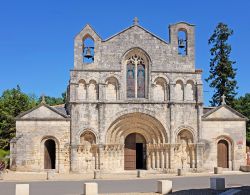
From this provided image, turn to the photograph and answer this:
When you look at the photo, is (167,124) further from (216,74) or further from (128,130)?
(216,74)

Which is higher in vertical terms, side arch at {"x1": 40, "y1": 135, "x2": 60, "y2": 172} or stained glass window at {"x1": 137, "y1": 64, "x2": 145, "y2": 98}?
stained glass window at {"x1": 137, "y1": 64, "x2": 145, "y2": 98}

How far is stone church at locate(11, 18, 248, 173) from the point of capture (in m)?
31.2

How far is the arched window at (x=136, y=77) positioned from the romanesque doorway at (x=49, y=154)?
6.92 meters

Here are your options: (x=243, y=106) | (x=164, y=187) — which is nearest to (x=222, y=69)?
(x=243, y=106)

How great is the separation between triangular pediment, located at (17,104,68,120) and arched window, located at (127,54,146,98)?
5541 mm

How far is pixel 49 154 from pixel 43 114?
304 centimetres

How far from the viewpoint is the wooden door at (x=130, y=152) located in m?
33.1

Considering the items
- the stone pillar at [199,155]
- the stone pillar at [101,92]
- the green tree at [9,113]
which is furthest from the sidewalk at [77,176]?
the green tree at [9,113]

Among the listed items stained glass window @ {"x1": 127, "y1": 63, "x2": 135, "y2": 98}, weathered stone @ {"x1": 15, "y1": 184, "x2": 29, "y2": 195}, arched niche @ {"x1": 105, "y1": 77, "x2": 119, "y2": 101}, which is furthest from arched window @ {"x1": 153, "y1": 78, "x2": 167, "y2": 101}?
weathered stone @ {"x1": 15, "y1": 184, "x2": 29, "y2": 195}

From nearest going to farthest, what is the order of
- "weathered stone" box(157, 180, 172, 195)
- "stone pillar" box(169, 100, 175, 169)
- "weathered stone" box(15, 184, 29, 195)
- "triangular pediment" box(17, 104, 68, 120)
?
"weathered stone" box(15, 184, 29, 195)
"weathered stone" box(157, 180, 172, 195)
"triangular pediment" box(17, 104, 68, 120)
"stone pillar" box(169, 100, 175, 169)

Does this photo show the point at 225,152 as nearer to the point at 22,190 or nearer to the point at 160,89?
the point at 160,89

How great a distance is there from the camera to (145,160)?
1320 inches

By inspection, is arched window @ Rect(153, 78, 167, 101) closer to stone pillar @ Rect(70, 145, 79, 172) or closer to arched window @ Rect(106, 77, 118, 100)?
arched window @ Rect(106, 77, 118, 100)

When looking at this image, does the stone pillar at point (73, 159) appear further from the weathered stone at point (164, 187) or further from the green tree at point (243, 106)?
the green tree at point (243, 106)
